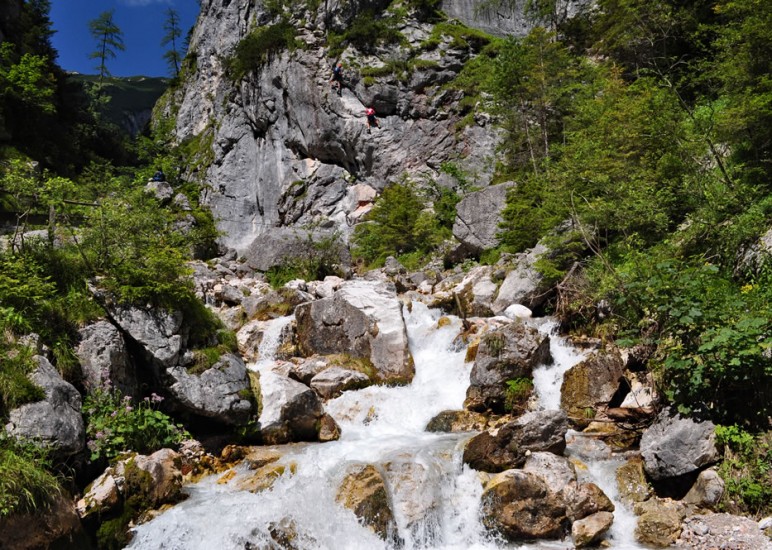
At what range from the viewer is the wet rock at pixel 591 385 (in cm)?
902

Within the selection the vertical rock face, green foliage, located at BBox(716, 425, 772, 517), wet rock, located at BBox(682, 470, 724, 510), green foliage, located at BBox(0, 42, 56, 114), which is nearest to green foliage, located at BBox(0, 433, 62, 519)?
wet rock, located at BBox(682, 470, 724, 510)

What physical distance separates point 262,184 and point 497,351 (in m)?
27.4

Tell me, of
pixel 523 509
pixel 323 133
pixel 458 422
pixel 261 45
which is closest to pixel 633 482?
pixel 523 509

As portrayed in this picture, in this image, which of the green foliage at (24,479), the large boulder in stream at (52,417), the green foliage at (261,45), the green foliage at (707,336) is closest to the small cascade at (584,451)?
the green foliage at (707,336)

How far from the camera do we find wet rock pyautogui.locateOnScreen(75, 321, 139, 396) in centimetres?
783

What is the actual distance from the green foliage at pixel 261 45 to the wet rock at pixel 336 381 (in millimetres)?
29373

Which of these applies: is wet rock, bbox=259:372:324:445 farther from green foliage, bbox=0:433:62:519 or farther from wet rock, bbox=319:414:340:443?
green foliage, bbox=0:433:62:519

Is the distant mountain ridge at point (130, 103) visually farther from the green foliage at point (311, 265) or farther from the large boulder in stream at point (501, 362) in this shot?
the large boulder in stream at point (501, 362)

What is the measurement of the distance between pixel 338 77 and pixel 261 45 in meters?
8.54

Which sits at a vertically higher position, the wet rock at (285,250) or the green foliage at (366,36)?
the green foliage at (366,36)

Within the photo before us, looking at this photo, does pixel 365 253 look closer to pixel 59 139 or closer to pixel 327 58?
pixel 327 58

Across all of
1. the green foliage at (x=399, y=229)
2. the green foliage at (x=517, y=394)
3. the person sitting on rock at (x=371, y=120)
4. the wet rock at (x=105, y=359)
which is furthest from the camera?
the person sitting on rock at (x=371, y=120)

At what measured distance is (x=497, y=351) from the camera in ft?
33.4

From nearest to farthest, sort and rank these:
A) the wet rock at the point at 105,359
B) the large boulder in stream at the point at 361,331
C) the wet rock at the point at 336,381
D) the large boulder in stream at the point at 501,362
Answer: the wet rock at the point at 105,359 < the large boulder in stream at the point at 501,362 < the wet rock at the point at 336,381 < the large boulder in stream at the point at 361,331
